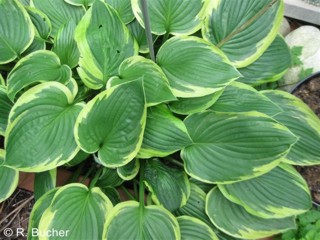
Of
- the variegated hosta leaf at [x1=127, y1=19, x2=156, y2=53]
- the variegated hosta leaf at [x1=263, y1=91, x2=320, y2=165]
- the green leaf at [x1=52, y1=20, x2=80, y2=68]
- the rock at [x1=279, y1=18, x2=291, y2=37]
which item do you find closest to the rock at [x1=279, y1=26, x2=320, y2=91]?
the rock at [x1=279, y1=18, x2=291, y2=37]

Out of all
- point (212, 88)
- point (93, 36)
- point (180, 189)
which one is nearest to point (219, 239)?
point (180, 189)

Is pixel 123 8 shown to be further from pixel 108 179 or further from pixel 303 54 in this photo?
pixel 303 54

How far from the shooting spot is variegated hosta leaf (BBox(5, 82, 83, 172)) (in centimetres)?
100

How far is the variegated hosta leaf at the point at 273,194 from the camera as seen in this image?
3.51 ft

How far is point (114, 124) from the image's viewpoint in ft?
3.28

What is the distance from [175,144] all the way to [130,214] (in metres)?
0.23

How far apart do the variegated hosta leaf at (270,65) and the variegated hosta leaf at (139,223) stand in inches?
20.4

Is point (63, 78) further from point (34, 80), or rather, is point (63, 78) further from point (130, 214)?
point (130, 214)

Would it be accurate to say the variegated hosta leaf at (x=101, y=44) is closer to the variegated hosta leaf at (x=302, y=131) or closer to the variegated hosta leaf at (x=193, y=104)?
the variegated hosta leaf at (x=193, y=104)

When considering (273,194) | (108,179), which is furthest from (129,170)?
(273,194)

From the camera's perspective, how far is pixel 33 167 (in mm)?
1003

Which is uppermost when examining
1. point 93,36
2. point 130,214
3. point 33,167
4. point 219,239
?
point 93,36

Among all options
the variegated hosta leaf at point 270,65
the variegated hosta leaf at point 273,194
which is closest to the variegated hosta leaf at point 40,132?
the variegated hosta leaf at point 273,194

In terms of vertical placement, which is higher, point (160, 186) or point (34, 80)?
point (34, 80)
